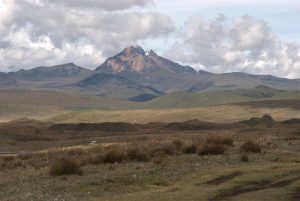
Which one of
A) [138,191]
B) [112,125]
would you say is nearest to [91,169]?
[138,191]

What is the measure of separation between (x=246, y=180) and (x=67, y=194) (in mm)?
8751

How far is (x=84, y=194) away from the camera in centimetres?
2433

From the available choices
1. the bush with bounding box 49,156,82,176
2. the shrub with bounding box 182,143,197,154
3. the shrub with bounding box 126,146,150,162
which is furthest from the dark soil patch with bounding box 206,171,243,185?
the shrub with bounding box 182,143,197,154

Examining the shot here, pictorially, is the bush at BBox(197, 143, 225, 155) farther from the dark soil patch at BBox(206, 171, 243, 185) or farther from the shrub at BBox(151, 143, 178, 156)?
the dark soil patch at BBox(206, 171, 243, 185)

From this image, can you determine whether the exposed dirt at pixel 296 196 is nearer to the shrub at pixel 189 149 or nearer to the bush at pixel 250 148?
the bush at pixel 250 148

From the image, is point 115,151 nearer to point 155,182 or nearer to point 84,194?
point 155,182

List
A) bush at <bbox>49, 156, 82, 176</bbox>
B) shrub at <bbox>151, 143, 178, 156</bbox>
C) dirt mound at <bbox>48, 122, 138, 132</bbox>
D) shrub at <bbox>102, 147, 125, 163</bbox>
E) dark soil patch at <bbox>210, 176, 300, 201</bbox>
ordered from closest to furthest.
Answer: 1. dark soil patch at <bbox>210, 176, 300, 201</bbox>
2. bush at <bbox>49, 156, 82, 176</bbox>
3. shrub at <bbox>102, 147, 125, 163</bbox>
4. shrub at <bbox>151, 143, 178, 156</bbox>
5. dirt mound at <bbox>48, 122, 138, 132</bbox>

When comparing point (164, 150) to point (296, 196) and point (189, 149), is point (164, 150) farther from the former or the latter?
point (296, 196)

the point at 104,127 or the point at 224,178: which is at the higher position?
the point at 104,127

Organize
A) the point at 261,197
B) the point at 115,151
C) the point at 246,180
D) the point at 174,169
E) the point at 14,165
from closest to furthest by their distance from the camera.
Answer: the point at 261,197 < the point at 246,180 < the point at 174,169 < the point at 115,151 < the point at 14,165

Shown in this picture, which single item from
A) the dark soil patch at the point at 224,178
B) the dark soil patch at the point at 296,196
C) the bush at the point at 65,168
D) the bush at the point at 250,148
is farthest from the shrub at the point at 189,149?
the dark soil patch at the point at 296,196

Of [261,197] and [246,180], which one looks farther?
[246,180]

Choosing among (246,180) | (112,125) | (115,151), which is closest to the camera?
(246,180)

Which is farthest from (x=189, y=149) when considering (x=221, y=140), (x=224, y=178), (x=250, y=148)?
(x=224, y=178)
